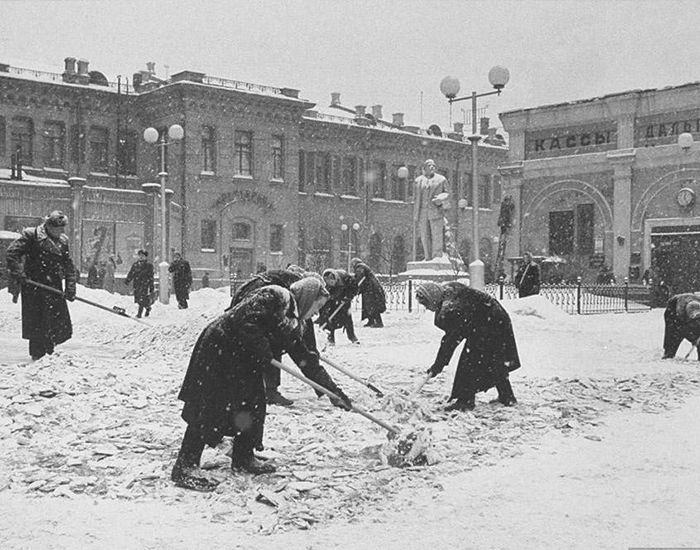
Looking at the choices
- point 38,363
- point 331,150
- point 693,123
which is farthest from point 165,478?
point 331,150

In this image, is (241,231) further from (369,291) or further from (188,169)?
(369,291)

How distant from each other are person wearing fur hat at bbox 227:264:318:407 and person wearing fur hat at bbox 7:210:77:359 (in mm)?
2867

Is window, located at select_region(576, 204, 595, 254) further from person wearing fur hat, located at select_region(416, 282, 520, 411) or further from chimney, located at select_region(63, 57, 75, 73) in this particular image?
person wearing fur hat, located at select_region(416, 282, 520, 411)

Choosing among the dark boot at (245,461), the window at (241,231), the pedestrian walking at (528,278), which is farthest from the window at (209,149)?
the dark boot at (245,461)

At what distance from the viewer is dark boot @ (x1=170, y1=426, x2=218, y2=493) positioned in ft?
16.3

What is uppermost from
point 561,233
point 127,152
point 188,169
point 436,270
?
point 127,152

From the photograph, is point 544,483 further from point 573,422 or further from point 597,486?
point 573,422

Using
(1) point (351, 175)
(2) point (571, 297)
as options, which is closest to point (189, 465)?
(2) point (571, 297)

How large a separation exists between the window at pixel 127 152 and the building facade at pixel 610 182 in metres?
18.1

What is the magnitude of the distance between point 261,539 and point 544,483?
196cm

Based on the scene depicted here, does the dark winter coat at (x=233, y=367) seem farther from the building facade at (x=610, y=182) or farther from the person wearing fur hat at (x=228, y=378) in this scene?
the building facade at (x=610, y=182)

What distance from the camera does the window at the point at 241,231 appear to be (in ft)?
130

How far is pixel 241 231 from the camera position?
39.8 metres

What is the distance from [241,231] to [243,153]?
3817 millimetres
